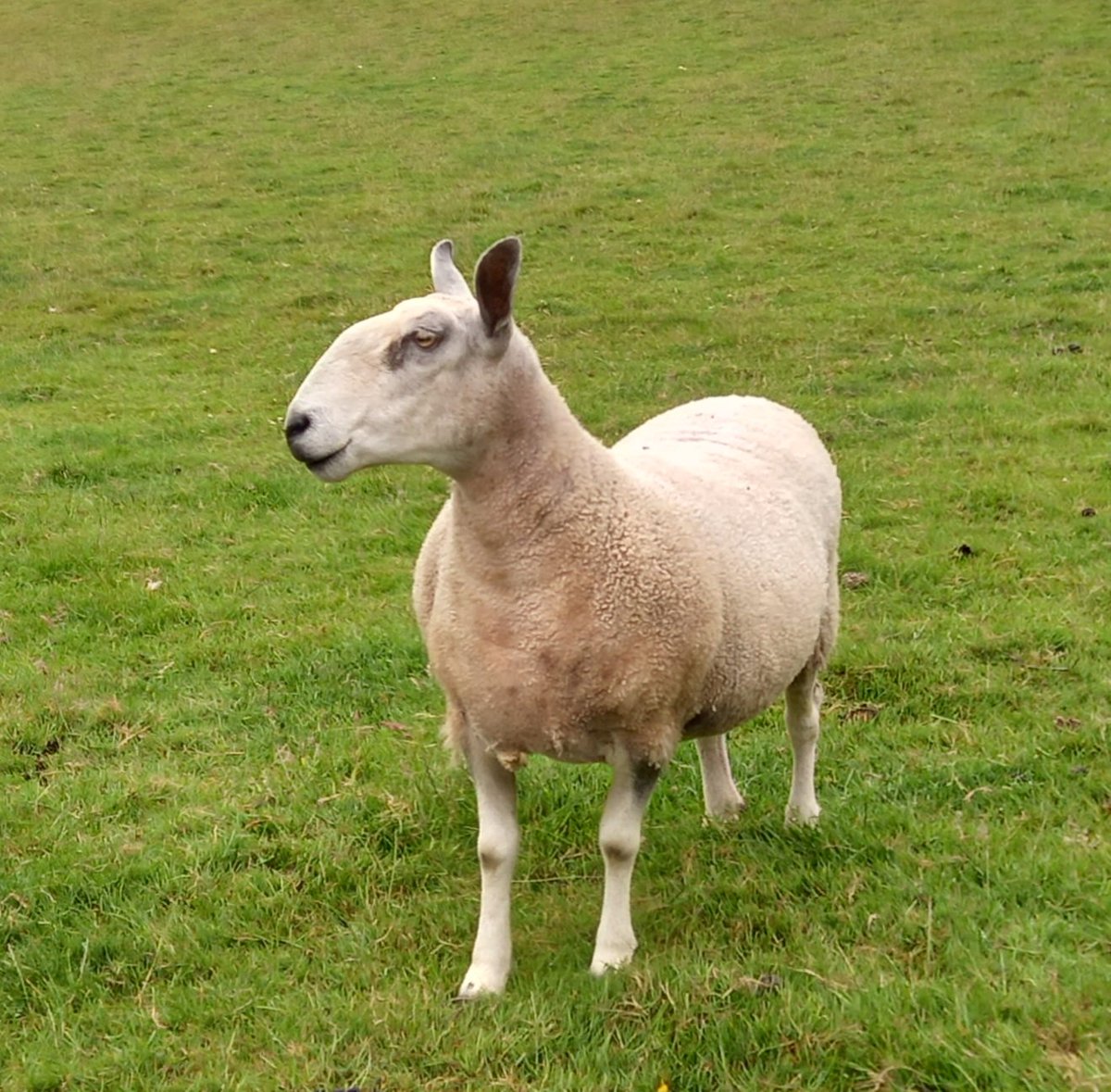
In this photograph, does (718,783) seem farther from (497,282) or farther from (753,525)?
(497,282)

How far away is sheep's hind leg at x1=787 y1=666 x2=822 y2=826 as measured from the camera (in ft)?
14.8

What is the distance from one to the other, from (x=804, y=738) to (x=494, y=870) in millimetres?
1356

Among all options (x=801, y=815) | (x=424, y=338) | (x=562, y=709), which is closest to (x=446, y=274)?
(x=424, y=338)

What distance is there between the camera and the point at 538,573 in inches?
136

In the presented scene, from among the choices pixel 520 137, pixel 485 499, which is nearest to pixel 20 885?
pixel 485 499

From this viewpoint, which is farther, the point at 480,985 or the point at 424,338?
the point at 480,985

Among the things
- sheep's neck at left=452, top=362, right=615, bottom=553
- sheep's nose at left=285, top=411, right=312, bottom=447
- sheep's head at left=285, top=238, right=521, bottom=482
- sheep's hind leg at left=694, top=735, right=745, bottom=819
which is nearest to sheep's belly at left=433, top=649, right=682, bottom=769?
sheep's neck at left=452, top=362, right=615, bottom=553

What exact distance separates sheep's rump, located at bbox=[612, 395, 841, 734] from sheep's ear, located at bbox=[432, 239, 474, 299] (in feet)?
2.31

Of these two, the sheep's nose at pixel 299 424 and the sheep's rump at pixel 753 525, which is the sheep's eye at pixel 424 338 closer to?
the sheep's nose at pixel 299 424

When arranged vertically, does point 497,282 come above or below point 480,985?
above

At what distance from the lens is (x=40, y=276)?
1558 centimetres

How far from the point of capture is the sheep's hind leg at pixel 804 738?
4.52 m

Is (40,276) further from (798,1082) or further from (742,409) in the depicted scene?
(798,1082)

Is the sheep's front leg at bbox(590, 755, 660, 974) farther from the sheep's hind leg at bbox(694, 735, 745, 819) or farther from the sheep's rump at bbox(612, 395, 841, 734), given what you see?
the sheep's hind leg at bbox(694, 735, 745, 819)
